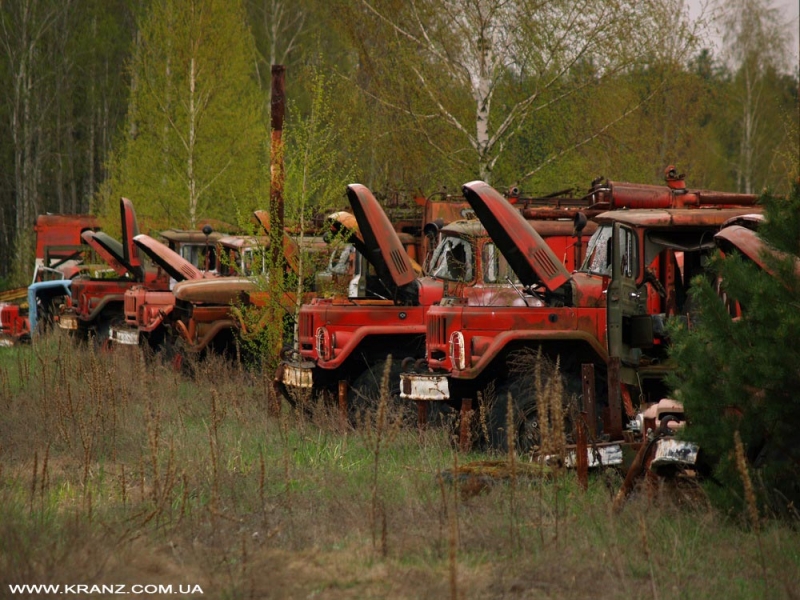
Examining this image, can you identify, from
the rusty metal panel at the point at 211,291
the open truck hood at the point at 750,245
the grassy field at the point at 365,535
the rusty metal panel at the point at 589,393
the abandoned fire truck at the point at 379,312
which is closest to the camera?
the grassy field at the point at 365,535

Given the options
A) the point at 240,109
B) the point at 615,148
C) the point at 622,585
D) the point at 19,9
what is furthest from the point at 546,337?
the point at 19,9

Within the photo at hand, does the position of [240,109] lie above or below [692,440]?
above

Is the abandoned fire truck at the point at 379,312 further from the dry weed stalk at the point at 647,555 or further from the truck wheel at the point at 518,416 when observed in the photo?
the dry weed stalk at the point at 647,555

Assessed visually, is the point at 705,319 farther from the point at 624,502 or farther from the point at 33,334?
the point at 33,334

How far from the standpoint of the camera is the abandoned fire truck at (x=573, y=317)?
938 cm

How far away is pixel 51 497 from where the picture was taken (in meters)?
7.62

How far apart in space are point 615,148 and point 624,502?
47.0 feet

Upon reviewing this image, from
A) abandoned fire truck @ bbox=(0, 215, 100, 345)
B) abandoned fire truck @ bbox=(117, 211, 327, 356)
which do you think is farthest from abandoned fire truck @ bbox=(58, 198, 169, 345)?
abandoned fire truck @ bbox=(0, 215, 100, 345)

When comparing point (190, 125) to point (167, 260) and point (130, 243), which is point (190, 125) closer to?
point (130, 243)


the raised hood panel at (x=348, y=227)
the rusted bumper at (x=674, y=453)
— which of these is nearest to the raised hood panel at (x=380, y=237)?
the raised hood panel at (x=348, y=227)

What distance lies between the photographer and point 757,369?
6164mm

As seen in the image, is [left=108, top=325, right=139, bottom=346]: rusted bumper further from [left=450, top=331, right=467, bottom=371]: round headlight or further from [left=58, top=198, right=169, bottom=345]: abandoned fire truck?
[left=450, top=331, right=467, bottom=371]: round headlight

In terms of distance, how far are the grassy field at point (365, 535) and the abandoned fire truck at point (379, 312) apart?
239 centimetres

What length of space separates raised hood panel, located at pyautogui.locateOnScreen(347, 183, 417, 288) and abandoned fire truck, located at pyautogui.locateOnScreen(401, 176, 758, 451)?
155 cm
